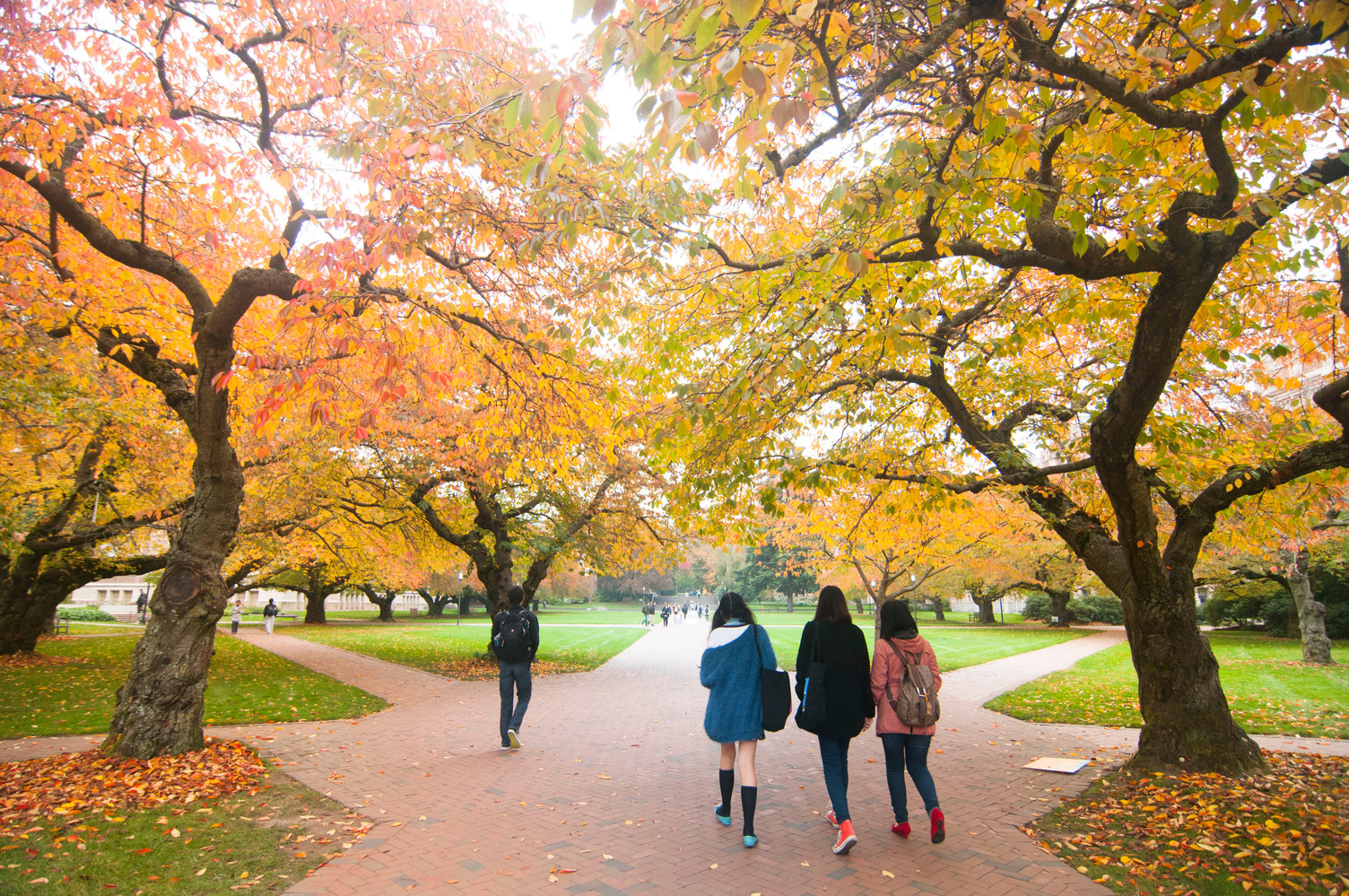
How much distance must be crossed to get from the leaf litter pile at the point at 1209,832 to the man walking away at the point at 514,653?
525 centimetres

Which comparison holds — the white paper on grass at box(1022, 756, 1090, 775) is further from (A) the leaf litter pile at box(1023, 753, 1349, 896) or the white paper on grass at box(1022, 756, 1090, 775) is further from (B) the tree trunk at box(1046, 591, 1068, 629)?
(B) the tree trunk at box(1046, 591, 1068, 629)

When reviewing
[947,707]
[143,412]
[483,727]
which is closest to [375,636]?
[143,412]

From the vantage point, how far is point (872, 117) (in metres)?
5.50

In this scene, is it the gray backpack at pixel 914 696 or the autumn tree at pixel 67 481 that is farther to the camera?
the autumn tree at pixel 67 481

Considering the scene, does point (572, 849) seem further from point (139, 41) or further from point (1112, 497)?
point (139, 41)

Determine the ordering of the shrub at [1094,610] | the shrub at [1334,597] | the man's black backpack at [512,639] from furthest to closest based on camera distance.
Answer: the shrub at [1094,610], the shrub at [1334,597], the man's black backpack at [512,639]

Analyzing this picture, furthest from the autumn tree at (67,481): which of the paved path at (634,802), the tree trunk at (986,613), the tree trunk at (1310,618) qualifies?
the tree trunk at (986,613)

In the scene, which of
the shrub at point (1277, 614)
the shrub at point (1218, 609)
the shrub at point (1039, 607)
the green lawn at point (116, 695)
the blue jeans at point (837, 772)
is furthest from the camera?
the shrub at point (1039, 607)

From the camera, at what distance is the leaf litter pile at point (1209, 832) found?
421 centimetres

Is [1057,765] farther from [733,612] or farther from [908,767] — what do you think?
[733,612]

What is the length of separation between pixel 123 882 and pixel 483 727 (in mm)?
5495

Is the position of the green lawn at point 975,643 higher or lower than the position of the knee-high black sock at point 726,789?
lower

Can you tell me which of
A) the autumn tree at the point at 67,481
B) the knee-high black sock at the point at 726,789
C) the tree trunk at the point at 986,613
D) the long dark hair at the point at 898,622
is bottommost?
the tree trunk at the point at 986,613

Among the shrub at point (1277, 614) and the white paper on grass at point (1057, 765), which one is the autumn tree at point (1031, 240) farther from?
the shrub at point (1277, 614)
